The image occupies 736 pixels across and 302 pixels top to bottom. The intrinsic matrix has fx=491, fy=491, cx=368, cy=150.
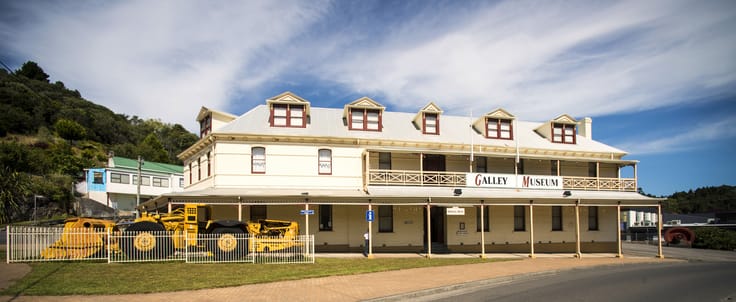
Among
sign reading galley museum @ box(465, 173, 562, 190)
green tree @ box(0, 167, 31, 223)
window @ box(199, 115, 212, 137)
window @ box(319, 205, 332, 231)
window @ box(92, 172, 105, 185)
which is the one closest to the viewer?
window @ box(319, 205, 332, 231)

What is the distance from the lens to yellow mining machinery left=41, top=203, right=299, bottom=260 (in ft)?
56.1

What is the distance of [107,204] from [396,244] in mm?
39114

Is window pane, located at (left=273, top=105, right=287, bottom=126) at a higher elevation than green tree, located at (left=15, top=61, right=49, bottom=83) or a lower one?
lower

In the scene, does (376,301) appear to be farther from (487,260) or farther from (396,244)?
(396,244)

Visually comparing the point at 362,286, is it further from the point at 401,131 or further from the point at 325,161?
the point at 401,131

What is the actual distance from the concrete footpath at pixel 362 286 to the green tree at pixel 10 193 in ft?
102

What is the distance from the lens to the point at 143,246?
1797cm

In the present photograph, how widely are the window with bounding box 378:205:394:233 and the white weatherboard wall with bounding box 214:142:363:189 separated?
186cm

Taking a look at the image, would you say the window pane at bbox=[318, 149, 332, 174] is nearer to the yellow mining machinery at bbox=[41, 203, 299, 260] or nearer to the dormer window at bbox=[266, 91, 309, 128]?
the dormer window at bbox=[266, 91, 309, 128]

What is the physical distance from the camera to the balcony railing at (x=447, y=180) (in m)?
25.5

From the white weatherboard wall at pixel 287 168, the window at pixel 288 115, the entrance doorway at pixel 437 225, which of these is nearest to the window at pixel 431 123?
the entrance doorway at pixel 437 225

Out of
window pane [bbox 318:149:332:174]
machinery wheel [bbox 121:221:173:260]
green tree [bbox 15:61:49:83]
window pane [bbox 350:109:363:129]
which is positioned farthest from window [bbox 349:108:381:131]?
green tree [bbox 15:61:49:83]

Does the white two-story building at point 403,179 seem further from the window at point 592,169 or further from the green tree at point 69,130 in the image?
the green tree at point 69,130

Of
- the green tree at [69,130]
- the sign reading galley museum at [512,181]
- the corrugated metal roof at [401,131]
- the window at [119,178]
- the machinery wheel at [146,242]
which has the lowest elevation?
the machinery wheel at [146,242]
